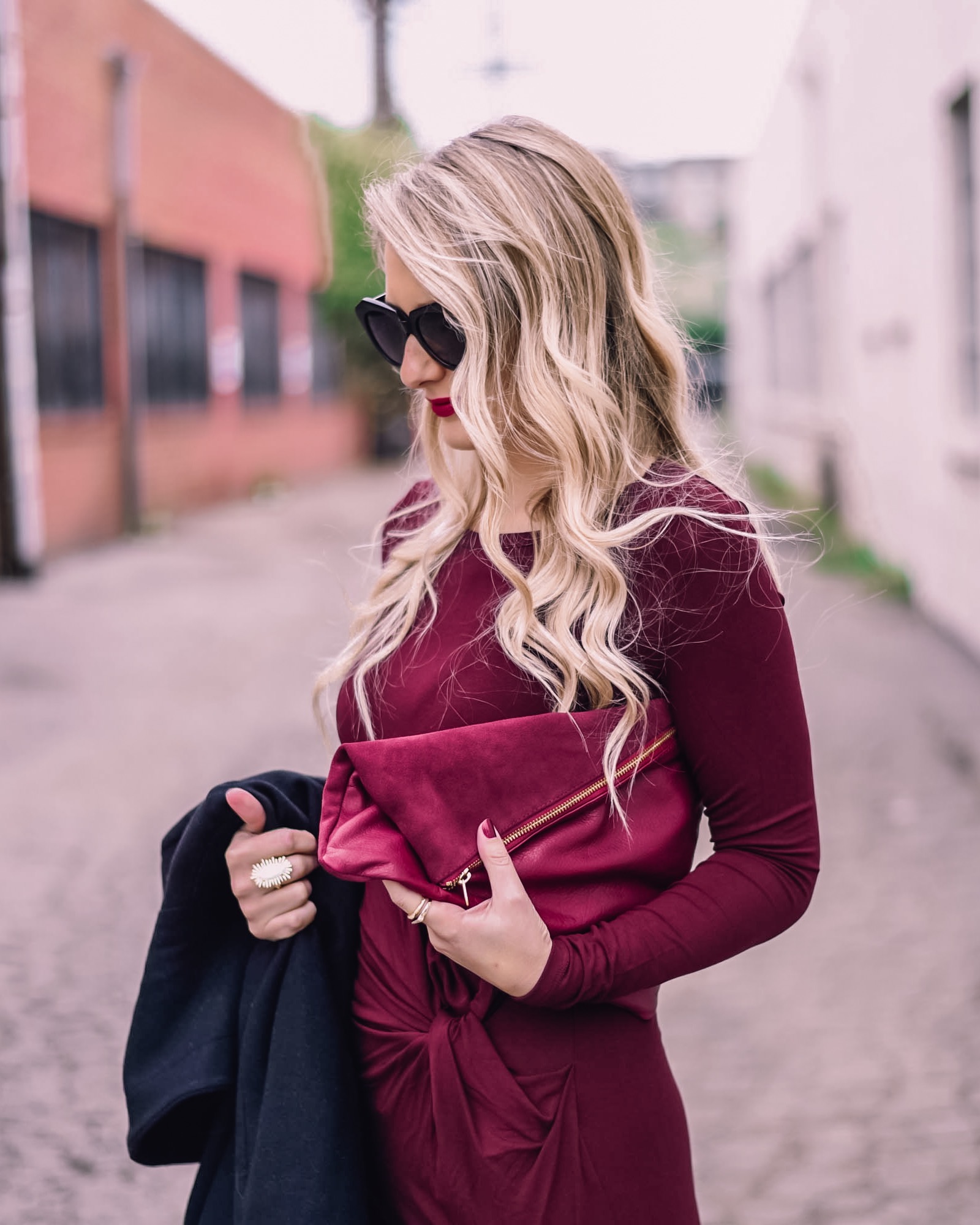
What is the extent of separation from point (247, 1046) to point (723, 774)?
68 cm

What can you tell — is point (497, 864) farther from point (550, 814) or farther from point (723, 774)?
point (723, 774)

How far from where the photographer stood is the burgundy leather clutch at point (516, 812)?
1.49m

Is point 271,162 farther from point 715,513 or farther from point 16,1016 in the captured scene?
point 715,513

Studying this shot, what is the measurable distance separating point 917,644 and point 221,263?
1395 cm

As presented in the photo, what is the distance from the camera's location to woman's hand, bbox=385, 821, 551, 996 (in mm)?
1449

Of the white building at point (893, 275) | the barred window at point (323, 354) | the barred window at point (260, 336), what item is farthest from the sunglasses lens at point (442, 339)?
the barred window at point (323, 354)

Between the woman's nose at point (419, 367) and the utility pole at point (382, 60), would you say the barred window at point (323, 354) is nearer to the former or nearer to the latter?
the utility pole at point (382, 60)

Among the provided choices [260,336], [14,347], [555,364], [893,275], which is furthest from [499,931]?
[260,336]

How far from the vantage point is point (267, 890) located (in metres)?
1.71

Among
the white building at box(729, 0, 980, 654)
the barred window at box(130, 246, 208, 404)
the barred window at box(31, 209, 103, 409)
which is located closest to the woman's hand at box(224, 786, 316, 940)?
the white building at box(729, 0, 980, 654)

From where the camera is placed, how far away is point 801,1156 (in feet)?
11.0

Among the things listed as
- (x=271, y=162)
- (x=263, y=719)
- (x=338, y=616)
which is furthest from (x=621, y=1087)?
(x=271, y=162)

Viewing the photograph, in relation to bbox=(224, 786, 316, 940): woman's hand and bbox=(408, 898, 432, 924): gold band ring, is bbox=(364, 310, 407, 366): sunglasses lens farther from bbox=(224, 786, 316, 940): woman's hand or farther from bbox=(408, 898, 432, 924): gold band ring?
bbox=(408, 898, 432, 924): gold band ring

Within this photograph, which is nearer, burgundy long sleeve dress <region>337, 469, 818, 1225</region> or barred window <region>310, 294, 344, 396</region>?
burgundy long sleeve dress <region>337, 469, 818, 1225</region>
